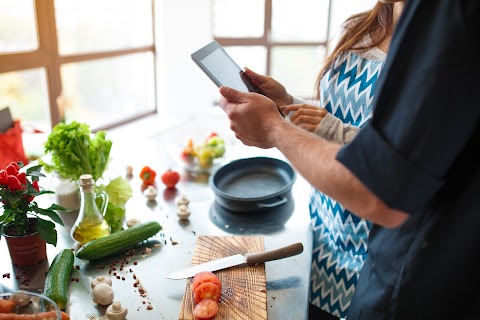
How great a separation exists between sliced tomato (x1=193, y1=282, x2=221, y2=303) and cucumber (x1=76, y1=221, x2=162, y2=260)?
29cm

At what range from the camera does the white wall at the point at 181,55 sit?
297 centimetres

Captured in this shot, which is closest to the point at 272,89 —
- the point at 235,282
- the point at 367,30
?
the point at 367,30

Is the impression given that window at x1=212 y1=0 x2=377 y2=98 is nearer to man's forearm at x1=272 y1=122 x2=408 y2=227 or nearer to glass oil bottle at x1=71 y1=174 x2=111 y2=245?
glass oil bottle at x1=71 y1=174 x2=111 y2=245

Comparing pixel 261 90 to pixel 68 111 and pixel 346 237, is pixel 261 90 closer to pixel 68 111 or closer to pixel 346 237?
pixel 346 237

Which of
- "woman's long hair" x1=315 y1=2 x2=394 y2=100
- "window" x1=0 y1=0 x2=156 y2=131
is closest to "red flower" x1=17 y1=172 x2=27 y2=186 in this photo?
"woman's long hair" x1=315 y1=2 x2=394 y2=100

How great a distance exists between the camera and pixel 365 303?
0.79 m

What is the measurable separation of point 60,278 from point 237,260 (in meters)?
0.37

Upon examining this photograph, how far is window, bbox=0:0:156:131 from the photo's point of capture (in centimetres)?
227

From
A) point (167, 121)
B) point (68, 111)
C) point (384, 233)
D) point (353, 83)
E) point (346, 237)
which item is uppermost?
point (353, 83)

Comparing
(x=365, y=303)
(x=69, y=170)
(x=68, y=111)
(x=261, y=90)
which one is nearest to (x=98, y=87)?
(x=68, y=111)

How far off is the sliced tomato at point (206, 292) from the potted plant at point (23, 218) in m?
0.33

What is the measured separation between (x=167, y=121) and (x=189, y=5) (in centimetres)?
78

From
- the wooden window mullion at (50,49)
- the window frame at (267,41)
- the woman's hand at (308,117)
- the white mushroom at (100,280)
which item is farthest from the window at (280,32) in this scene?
the white mushroom at (100,280)

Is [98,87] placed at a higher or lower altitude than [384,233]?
lower
